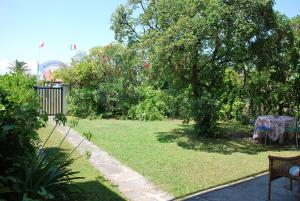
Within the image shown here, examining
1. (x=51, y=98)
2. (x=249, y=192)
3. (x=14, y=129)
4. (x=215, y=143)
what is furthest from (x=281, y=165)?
(x=51, y=98)

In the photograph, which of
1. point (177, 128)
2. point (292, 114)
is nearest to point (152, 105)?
point (177, 128)

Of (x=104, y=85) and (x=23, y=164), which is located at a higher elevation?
(x=104, y=85)

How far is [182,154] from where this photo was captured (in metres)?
8.57

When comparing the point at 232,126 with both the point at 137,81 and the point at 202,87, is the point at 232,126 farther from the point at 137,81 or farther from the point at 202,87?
the point at 137,81

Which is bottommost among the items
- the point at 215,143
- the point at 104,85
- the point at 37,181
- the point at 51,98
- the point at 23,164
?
the point at 215,143

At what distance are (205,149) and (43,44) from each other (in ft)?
67.7

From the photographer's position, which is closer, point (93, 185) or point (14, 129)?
point (14, 129)

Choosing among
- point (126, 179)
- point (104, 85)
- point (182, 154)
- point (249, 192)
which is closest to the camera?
point (249, 192)

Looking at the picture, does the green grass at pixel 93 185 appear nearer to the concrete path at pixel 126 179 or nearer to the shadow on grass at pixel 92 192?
the shadow on grass at pixel 92 192

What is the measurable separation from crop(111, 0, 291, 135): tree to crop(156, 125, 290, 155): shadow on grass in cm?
56

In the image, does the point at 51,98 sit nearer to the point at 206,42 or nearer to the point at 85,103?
the point at 85,103

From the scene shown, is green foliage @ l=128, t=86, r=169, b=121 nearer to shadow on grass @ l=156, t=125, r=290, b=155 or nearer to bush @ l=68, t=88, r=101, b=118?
bush @ l=68, t=88, r=101, b=118

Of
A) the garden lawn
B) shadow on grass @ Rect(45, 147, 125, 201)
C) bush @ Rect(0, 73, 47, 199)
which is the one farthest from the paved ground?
bush @ Rect(0, 73, 47, 199)

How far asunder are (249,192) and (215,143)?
14.3 feet
